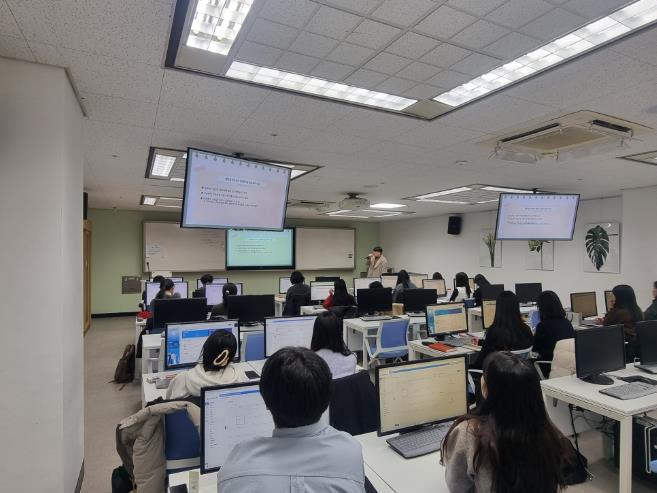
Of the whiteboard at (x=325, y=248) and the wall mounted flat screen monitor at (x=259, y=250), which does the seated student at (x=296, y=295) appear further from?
the whiteboard at (x=325, y=248)

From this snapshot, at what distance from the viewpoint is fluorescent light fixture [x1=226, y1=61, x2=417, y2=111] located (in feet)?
8.04

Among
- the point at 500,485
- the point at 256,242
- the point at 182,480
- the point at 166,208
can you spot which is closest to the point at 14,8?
the point at 182,480

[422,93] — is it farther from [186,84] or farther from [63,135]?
[63,135]

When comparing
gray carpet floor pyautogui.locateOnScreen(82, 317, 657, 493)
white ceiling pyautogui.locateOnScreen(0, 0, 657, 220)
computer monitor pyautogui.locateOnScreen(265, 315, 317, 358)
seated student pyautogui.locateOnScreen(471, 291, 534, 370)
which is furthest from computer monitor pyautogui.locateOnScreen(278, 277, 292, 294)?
seated student pyautogui.locateOnScreen(471, 291, 534, 370)

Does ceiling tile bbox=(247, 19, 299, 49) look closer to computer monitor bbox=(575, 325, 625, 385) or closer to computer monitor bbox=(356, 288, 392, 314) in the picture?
computer monitor bbox=(575, 325, 625, 385)

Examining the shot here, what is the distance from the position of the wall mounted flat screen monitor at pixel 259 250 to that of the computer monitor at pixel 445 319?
696 cm

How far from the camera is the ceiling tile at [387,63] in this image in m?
2.24

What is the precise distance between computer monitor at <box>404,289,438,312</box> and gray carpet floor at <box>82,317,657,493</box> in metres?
2.62

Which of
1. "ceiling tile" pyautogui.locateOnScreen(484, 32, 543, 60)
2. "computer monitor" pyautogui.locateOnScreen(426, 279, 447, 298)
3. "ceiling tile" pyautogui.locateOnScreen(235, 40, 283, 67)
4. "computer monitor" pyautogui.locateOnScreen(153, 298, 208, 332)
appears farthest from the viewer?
"computer monitor" pyautogui.locateOnScreen(426, 279, 447, 298)

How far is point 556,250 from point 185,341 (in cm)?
794

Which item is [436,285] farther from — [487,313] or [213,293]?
[213,293]

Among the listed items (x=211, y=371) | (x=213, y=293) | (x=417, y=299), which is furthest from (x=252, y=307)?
(x=417, y=299)

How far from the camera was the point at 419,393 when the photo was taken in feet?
6.40

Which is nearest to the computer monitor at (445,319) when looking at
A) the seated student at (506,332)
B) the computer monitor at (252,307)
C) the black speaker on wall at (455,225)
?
the seated student at (506,332)
